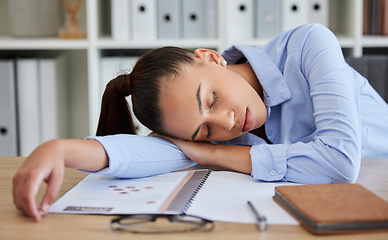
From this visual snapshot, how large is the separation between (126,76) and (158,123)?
142 mm

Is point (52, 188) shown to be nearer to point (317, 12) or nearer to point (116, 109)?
point (116, 109)

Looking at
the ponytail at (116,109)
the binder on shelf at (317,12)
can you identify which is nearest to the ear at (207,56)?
the ponytail at (116,109)

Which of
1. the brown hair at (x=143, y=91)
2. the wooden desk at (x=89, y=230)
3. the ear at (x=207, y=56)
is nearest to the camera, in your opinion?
the wooden desk at (x=89, y=230)

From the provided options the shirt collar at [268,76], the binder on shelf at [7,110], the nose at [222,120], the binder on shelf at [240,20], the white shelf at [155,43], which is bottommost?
the binder on shelf at [7,110]

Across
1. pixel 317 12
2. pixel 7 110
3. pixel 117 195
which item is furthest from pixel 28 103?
pixel 117 195

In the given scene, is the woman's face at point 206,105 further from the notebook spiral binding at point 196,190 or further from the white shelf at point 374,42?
the white shelf at point 374,42

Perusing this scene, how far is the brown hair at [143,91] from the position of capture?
1071 mm

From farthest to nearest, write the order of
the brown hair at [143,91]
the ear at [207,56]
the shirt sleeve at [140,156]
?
the ear at [207,56], the brown hair at [143,91], the shirt sleeve at [140,156]

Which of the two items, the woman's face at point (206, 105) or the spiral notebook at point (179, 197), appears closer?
the spiral notebook at point (179, 197)

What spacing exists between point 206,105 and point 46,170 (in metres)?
0.37

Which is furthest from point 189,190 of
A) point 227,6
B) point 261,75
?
point 227,6

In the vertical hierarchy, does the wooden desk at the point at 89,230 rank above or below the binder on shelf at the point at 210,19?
below

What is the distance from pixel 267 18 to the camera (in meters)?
2.13

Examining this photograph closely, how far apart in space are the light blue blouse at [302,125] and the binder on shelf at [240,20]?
767 millimetres
